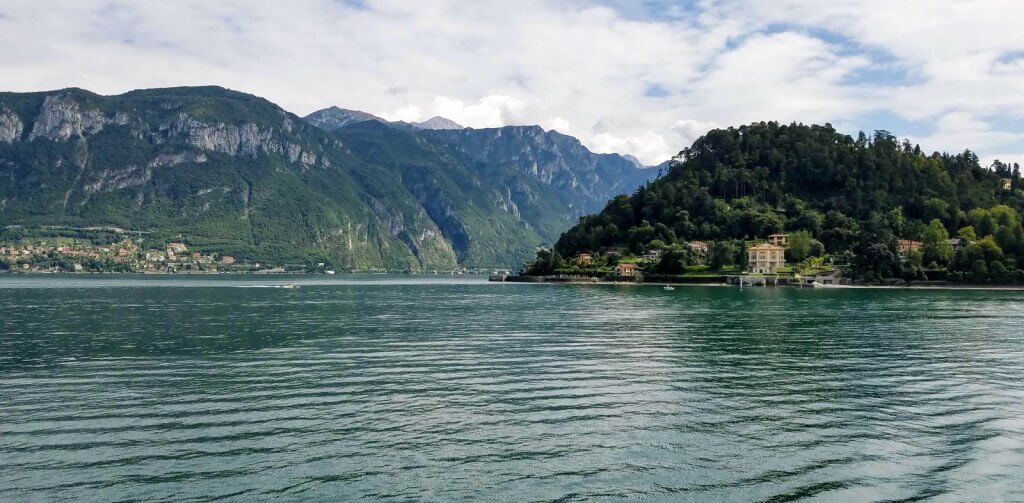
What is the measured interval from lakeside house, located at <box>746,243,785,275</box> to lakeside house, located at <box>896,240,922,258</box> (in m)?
29.5

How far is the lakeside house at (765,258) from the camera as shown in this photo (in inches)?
7485

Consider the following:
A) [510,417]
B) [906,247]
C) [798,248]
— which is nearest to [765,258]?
[798,248]

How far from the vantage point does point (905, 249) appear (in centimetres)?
19100

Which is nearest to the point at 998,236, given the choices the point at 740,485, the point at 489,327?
the point at 489,327

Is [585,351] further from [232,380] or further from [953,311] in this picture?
[953,311]

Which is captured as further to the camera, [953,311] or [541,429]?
[953,311]

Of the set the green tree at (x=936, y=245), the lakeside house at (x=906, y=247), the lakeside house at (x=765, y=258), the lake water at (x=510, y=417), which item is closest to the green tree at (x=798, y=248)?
the lakeside house at (x=765, y=258)

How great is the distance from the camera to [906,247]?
193250 mm

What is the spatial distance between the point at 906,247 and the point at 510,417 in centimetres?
19682

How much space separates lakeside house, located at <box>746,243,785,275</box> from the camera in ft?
624

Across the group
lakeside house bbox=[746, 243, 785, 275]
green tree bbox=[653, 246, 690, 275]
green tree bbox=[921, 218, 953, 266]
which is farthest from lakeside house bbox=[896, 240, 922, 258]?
green tree bbox=[653, 246, 690, 275]

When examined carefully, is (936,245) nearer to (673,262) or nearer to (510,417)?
(673,262)

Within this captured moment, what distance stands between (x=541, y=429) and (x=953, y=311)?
86373 mm

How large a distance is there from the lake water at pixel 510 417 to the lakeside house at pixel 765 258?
431 ft
